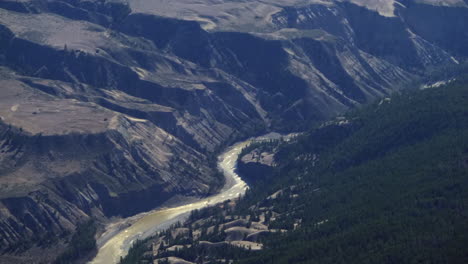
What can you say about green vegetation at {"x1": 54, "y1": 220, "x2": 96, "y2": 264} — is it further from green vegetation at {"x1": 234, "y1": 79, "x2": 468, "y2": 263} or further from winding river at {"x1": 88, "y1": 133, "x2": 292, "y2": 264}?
green vegetation at {"x1": 234, "y1": 79, "x2": 468, "y2": 263}

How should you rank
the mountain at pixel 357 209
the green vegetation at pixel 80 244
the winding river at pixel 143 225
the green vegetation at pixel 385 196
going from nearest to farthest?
1. the green vegetation at pixel 385 196
2. the mountain at pixel 357 209
3. the green vegetation at pixel 80 244
4. the winding river at pixel 143 225

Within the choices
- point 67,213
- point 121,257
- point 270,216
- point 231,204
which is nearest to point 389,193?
point 270,216

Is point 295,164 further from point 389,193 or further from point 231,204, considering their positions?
point 389,193

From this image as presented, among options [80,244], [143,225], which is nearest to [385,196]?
[143,225]

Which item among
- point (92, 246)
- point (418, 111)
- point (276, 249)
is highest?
point (418, 111)

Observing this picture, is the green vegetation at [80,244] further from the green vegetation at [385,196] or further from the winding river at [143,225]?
the green vegetation at [385,196]

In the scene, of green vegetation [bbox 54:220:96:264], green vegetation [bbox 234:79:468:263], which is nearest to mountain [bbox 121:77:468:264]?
green vegetation [bbox 234:79:468:263]

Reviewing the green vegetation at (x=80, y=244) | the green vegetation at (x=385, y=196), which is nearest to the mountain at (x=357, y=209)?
the green vegetation at (x=385, y=196)
